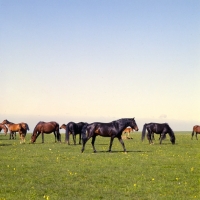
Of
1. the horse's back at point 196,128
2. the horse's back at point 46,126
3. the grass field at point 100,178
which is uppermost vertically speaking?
the horse's back at point 46,126

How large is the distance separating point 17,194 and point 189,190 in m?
5.54

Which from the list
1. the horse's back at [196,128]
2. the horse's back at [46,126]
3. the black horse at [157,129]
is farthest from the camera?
the horse's back at [196,128]

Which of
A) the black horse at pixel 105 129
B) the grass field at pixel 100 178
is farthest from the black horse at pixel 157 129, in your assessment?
the grass field at pixel 100 178

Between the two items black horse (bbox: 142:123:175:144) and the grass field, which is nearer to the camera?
the grass field

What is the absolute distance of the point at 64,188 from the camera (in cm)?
1279

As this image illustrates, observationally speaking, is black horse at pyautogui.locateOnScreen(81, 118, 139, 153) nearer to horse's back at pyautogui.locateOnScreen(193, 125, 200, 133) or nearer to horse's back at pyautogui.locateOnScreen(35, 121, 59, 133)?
horse's back at pyautogui.locateOnScreen(35, 121, 59, 133)

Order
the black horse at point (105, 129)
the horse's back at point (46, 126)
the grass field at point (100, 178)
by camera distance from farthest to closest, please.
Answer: the horse's back at point (46, 126), the black horse at point (105, 129), the grass field at point (100, 178)

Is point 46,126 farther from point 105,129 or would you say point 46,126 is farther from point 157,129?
point 105,129

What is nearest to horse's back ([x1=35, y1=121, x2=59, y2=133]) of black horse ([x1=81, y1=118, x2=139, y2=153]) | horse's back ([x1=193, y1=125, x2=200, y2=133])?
black horse ([x1=81, y1=118, x2=139, y2=153])

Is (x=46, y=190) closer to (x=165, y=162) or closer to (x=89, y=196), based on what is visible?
(x=89, y=196)

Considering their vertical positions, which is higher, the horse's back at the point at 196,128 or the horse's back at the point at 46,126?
the horse's back at the point at 46,126

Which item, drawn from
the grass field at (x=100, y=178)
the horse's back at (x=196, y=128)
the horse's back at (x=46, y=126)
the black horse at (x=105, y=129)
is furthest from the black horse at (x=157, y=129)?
the grass field at (x=100, y=178)

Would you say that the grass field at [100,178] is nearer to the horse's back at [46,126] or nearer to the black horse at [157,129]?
the black horse at [157,129]

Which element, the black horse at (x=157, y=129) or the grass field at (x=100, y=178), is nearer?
the grass field at (x=100, y=178)
